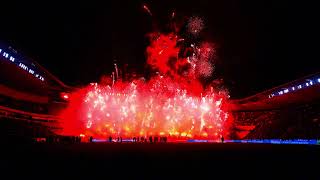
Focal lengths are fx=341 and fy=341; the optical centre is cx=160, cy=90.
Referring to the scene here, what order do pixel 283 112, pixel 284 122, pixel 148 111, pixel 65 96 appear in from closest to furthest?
pixel 284 122 < pixel 148 111 < pixel 283 112 < pixel 65 96

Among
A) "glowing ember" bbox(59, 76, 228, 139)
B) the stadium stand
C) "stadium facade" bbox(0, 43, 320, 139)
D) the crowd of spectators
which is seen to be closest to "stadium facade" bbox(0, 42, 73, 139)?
"stadium facade" bbox(0, 43, 320, 139)

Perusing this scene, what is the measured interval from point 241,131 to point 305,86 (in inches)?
966

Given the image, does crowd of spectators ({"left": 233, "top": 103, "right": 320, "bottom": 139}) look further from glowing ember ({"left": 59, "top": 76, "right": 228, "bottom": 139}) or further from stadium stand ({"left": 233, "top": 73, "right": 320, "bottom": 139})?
glowing ember ({"left": 59, "top": 76, "right": 228, "bottom": 139})

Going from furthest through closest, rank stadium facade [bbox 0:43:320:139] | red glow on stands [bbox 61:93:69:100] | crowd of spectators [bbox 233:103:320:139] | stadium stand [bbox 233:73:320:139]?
red glow on stands [bbox 61:93:69:100], crowd of spectators [bbox 233:103:320:139], stadium stand [bbox 233:73:320:139], stadium facade [bbox 0:43:320:139]

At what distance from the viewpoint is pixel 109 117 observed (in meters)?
55.4

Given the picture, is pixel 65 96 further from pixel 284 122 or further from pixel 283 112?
pixel 283 112

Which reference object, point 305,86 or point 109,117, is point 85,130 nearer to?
point 109,117

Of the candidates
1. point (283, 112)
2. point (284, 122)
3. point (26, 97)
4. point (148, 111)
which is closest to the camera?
point (26, 97)

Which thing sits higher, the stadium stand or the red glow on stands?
the red glow on stands

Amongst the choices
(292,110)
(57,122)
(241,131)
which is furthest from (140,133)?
(292,110)

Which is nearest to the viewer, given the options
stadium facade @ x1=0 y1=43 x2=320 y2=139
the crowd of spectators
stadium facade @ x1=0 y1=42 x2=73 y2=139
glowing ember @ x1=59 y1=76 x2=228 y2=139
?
stadium facade @ x1=0 y1=42 x2=73 y2=139

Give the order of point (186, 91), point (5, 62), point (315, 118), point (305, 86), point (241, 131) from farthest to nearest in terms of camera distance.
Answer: point (241, 131) < point (186, 91) < point (315, 118) < point (305, 86) < point (5, 62)

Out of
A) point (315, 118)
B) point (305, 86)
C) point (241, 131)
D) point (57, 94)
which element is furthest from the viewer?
point (241, 131)

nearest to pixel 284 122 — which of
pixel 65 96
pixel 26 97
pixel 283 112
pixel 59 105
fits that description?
pixel 283 112
